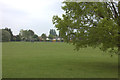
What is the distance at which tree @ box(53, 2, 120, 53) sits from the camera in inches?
526

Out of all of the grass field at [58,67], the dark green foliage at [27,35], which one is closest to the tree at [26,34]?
the dark green foliage at [27,35]

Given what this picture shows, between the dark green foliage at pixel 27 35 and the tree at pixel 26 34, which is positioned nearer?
the dark green foliage at pixel 27 35

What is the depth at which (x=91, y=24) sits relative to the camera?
592 inches

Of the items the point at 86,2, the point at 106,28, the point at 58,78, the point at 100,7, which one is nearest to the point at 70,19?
the point at 86,2

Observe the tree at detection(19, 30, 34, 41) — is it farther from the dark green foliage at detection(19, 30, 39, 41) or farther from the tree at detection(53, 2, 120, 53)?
the tree at detection(53, 2, 120, 53)

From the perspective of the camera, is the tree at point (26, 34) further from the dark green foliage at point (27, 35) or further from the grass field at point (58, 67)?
the grass field at point (58, 67)

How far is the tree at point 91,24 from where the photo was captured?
1335 cm

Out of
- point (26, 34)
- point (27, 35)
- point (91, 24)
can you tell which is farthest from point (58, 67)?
point (26, 34)

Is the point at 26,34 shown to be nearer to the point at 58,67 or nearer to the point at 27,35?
the point at 27,35

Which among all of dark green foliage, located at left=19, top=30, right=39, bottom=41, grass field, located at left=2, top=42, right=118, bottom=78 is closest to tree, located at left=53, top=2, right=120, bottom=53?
grass field, located at left=2, top=42, right=118, bottom=78

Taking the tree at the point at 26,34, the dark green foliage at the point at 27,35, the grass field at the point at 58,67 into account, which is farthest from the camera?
the tree at the point at 26,34

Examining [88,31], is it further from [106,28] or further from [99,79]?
[99,79]

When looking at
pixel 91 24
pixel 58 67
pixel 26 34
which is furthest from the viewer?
pixel 26 34

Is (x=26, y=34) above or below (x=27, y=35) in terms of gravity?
above
